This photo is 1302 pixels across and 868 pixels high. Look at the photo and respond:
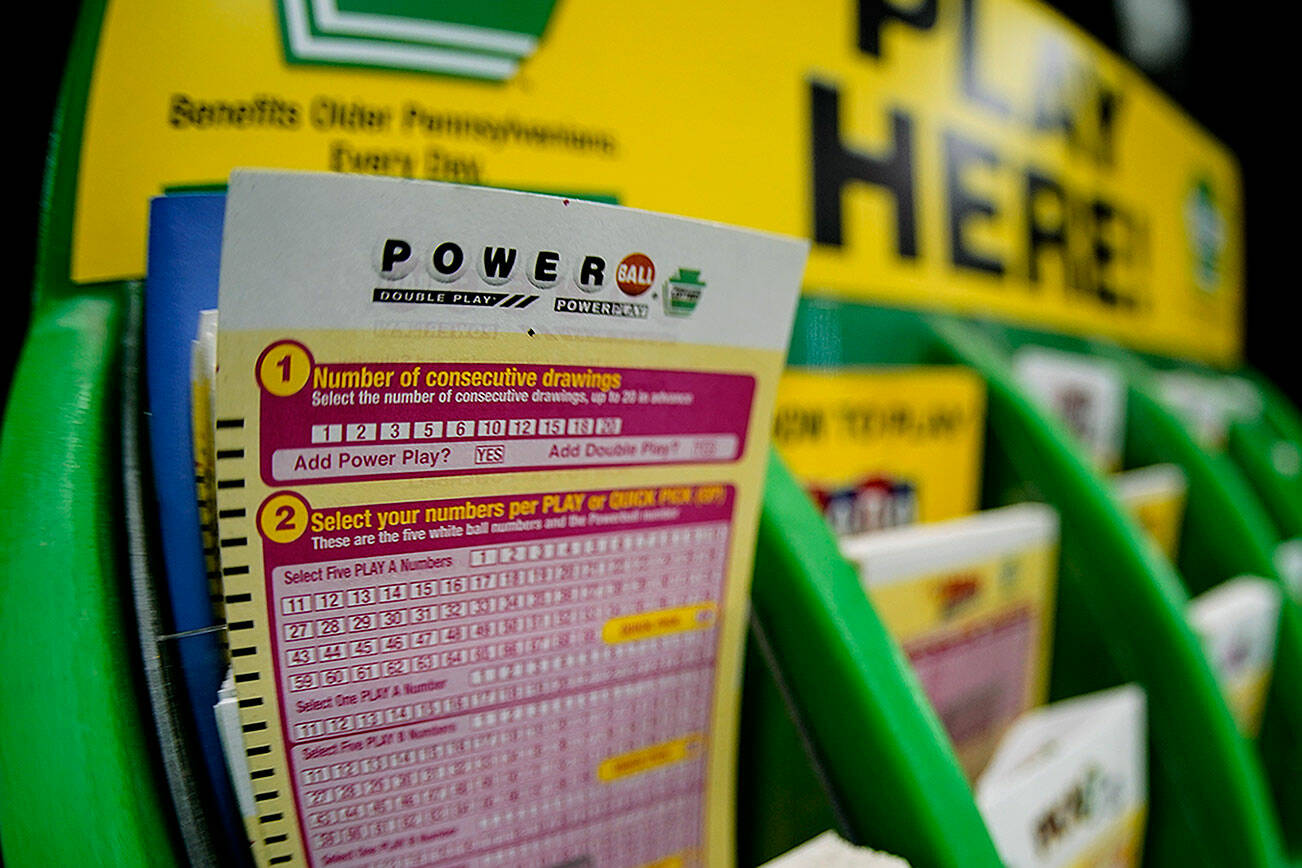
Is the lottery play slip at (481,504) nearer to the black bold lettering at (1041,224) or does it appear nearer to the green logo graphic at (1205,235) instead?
the black bold lettering at (1041,224)

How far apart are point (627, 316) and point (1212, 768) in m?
0.88

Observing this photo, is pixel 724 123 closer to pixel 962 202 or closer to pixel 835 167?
pixel 835 167

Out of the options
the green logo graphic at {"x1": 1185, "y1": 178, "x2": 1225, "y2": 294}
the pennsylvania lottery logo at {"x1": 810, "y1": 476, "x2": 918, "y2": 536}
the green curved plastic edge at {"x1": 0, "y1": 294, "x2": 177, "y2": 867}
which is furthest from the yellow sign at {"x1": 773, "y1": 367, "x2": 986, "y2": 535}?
the green logo graphic at {"x1": 1185, "y1": 178, "x2": 1225, "y2": 294}

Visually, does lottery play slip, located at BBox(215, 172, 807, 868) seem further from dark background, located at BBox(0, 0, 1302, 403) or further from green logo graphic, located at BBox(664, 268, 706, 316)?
dark background, located at BBox(0, 0, 1302, 403)

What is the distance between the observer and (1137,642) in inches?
34.7

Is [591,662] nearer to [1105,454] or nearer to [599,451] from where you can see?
[599,451]

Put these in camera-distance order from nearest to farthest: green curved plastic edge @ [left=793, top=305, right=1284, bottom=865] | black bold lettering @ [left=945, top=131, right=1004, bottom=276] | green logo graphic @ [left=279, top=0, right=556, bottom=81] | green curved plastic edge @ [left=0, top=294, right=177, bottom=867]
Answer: green curved plastic edge @ [left=0, top=294, right=177, bottom=867], green logo graphic @ [left=279, top=0, right=556, bottom=81], green curved plastic edge @ [left=793, top=305, right=1284, bottom=865], black bold lettering @ [left=945, top=131, right=1004, bottom=276]

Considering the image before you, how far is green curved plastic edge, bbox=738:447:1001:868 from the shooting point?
1.64 ft

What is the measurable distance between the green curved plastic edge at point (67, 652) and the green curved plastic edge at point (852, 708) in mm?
382

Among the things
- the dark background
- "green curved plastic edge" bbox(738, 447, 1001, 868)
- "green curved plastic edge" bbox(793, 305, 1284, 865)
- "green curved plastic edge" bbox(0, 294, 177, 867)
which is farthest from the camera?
the dark background

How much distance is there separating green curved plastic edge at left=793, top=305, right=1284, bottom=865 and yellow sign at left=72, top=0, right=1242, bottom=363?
19 centimetres

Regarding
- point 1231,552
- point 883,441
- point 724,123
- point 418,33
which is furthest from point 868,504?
point 1231,552

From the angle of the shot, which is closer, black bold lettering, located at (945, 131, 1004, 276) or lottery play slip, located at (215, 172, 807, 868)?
lottery play slip, located at (215, 172, 807, 868)

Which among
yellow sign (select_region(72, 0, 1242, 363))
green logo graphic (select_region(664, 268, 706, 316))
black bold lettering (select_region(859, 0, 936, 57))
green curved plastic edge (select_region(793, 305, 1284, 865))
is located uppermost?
black bold lettering (select_region(859, 0, 936, 57))
